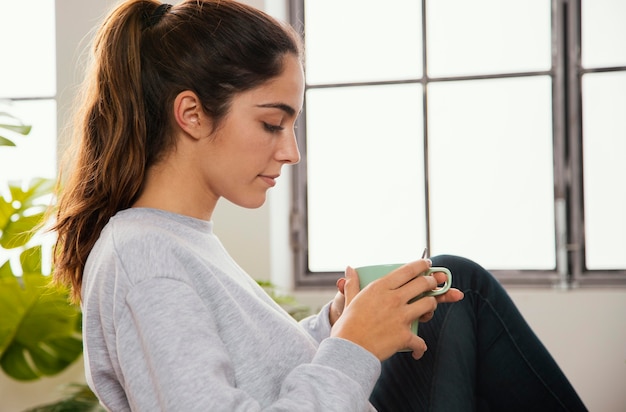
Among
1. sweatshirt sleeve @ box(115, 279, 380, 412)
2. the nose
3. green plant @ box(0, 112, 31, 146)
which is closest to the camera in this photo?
sweatshirt sleeve @ box(115, 279, 380, 412)

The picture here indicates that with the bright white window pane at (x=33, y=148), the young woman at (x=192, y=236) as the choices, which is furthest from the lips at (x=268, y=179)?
the bright white window pane at (x=33, y=148)

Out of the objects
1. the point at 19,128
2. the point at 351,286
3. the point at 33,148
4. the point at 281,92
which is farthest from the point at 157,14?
the point at 33,148

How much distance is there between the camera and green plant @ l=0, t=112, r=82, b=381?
2.04m

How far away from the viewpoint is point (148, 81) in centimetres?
104

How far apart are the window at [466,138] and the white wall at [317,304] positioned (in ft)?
0.35

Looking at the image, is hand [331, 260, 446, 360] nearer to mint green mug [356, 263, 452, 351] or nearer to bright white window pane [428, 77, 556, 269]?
mint green mug [356, 263, 452, 351]

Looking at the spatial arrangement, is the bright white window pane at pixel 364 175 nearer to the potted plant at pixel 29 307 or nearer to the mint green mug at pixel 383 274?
the potted plant at pixel 29 307

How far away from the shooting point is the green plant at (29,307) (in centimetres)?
204

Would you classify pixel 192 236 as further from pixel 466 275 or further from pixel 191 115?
pixel 466 275

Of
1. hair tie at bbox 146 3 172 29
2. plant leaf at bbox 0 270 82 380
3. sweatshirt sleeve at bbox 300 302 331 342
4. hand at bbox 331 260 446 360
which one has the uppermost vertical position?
hair tie at bbox 146 3 172 29

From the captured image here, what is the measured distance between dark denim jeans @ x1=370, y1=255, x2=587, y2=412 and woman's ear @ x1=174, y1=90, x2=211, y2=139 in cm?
47

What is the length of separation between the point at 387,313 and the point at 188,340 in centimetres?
24

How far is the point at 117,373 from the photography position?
955 mm

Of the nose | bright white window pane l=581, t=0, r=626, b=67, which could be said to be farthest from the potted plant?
bright white window pane l=581, t=0, r=626, b=67
